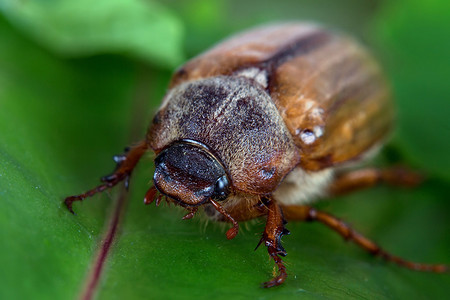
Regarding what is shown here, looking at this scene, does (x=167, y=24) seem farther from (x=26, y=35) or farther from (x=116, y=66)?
(x=26, y=35)

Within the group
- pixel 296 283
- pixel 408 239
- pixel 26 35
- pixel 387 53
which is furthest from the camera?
pixel 387 53

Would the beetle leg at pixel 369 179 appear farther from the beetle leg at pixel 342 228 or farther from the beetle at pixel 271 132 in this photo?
the beetle leg at pixel 342 228

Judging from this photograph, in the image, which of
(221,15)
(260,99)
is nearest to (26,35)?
(221,15)

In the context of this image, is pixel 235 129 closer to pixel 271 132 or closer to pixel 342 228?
pixel 271 132

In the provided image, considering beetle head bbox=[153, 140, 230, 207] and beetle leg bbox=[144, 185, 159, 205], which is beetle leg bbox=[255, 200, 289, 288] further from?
beetle leg bbox=[144, 185, 159, 205]

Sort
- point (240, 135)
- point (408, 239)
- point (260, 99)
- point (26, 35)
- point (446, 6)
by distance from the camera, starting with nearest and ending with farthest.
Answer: point (240, 135)
point (260, 99)
point (408, 239)
point (26, 35)
point (446, 6)

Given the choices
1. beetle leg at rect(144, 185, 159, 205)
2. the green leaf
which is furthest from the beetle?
the green leaf

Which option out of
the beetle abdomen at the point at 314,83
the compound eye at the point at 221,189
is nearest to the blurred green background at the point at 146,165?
the compound eye at the point at 221,189
